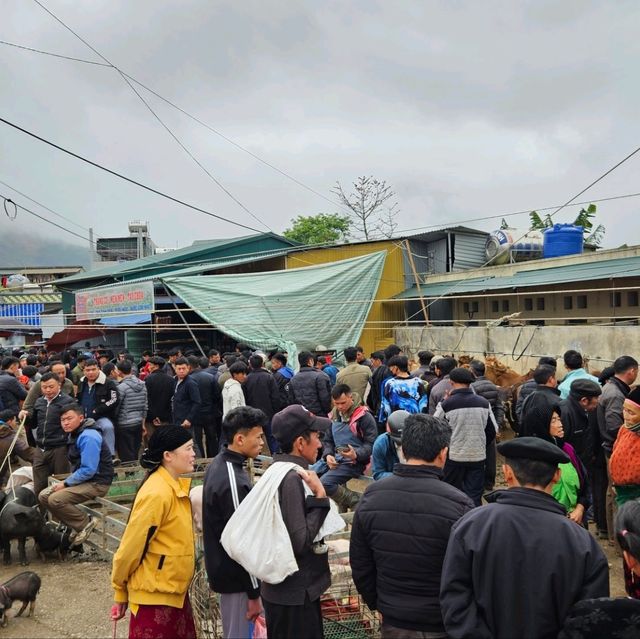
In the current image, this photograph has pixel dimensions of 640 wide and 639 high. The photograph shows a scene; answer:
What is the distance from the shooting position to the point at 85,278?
65.3ft

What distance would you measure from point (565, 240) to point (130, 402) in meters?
13.6

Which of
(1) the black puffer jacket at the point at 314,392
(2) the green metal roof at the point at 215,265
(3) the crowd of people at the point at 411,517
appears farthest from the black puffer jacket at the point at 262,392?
(2) the green metal roof at the point at 215,265

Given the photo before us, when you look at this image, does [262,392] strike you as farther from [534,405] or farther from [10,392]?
[534,405]

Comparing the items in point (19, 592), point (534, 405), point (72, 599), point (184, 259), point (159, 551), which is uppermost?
point (184, 259)

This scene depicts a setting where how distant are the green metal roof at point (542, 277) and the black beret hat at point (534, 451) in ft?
34.0

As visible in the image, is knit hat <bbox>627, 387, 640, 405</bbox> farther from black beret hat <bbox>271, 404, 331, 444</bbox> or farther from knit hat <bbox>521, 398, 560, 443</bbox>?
black beret hat <bbox>271, 404, 331, 444</bbox>

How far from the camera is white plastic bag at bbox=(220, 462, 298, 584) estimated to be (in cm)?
268

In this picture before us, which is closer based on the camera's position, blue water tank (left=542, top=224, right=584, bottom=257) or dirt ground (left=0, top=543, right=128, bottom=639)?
dirt ground (left=0, top=543, right=128, bottom=639)

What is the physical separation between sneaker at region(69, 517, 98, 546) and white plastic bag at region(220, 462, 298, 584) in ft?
11.9

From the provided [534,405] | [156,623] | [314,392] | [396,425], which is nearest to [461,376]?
[534,405]

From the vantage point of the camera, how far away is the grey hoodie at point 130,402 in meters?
8.04

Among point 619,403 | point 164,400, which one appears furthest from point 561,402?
point 164,400

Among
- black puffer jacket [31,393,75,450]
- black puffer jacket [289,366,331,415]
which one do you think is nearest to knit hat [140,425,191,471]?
black puffer jacket [31,393,75,450]

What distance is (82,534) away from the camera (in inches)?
226
